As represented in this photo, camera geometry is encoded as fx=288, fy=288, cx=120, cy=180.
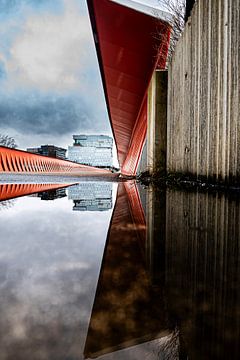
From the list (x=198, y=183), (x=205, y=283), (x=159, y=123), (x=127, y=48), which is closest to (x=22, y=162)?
(x=127, y=48)

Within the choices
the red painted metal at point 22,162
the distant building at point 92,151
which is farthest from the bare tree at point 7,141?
the distant building at point 92,151

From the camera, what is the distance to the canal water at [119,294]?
363 mm

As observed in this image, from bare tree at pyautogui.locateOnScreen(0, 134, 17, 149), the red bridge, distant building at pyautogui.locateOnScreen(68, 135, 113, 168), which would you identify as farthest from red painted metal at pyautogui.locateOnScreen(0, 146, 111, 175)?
distant building at pyautogui.locateOnScreen(68, 135, 113, 168)

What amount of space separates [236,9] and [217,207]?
1847 millimetres

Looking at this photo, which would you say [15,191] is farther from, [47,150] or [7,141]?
[47,150]

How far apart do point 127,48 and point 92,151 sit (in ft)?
257

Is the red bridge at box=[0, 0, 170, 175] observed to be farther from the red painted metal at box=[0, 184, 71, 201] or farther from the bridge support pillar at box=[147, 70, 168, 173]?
the red painted metal at box=[0, 184, 71, 201]

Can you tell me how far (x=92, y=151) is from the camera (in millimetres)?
85375

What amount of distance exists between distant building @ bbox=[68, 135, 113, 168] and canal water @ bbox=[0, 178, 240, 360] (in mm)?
80561

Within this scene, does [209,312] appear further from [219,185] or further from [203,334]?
[219,185]

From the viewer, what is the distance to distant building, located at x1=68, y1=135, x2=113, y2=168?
3327 inches

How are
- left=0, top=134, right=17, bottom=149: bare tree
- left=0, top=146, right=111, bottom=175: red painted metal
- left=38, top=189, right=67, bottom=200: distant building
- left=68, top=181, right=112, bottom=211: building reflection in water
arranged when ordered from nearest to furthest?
1. left=68, top=181, right=112, bottom=211: building reflection in water
2. left=38, top=189, right=67, bottom=200: distant building
3. left=0, top=146, right=111, bottom=175: red painted metal
4. left=0, top=134, right=17, bottom=149: bare tree

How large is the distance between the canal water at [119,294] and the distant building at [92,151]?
8056 cm

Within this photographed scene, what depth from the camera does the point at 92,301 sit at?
0.50 metres
